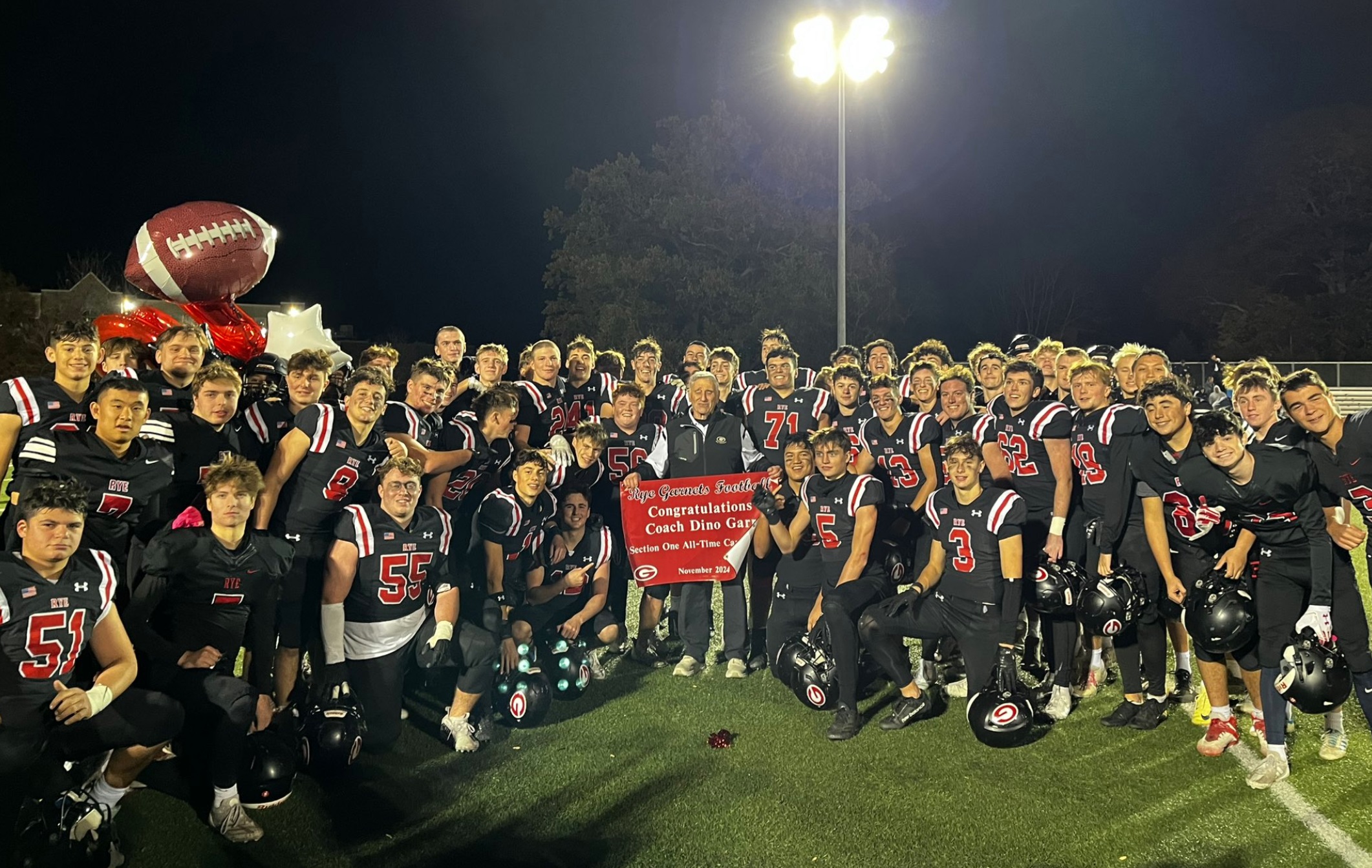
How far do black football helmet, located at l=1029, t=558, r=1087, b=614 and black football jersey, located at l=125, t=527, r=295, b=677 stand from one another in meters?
4.14

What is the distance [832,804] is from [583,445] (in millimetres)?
3111

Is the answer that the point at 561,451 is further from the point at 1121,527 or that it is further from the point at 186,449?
the point at 1121,527

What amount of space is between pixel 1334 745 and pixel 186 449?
20.2 ft

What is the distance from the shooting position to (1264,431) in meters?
5.33

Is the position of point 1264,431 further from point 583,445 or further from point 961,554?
point 583,445

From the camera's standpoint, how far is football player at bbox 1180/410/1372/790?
468cm

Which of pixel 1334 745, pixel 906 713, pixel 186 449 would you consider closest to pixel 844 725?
pixel 906 713

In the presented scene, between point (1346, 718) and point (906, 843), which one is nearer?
point (906, 843)

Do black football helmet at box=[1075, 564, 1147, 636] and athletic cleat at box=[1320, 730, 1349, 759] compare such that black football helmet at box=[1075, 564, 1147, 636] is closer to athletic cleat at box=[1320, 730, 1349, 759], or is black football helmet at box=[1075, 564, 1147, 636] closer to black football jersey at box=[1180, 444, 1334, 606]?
black football jersey at box=[1180, 444, 1334, 606]

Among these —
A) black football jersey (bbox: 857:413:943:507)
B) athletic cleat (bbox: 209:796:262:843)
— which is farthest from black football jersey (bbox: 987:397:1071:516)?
athletic cleat (bbox: 209:796:262:843)

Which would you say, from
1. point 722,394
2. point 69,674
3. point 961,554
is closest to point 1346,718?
point 961,554

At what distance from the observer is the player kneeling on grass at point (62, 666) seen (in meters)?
3.73

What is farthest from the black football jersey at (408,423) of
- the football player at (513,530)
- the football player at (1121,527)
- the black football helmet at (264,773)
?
the football player at (1121,527)

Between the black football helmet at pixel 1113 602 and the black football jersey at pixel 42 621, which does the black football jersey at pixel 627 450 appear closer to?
the black football helmet at pixel 1113 602
